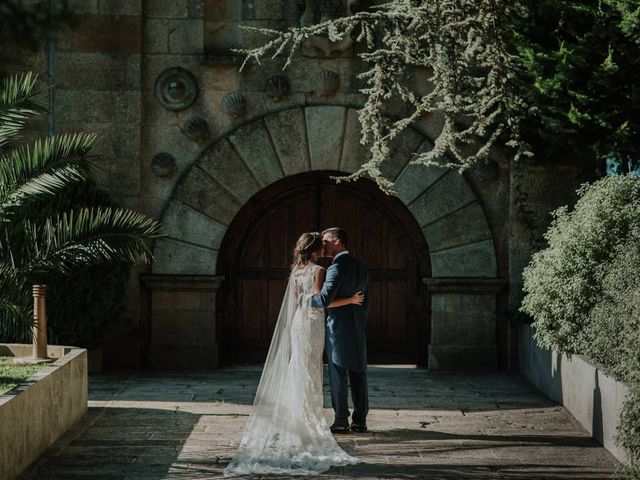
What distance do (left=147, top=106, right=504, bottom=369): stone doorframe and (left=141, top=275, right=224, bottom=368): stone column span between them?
0.02 meters

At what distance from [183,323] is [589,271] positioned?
4.97 meters

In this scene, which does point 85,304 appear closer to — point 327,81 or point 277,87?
point 277,87

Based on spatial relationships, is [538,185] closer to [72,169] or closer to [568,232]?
[568,232]

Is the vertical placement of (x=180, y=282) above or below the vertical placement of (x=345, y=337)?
above

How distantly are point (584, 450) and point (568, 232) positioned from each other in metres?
2.66

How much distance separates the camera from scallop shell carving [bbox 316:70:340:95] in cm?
1302

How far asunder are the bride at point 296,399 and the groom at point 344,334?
3.9 inches

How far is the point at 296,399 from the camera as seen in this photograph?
879 centimetres

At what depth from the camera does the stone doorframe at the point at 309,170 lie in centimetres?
1308

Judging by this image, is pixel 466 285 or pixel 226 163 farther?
pixel 226 163

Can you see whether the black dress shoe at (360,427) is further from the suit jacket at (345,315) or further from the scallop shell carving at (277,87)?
the scallop shell carving at (277,87)

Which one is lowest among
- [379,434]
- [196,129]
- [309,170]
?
[379,434]

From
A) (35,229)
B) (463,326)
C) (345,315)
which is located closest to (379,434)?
(345,315)

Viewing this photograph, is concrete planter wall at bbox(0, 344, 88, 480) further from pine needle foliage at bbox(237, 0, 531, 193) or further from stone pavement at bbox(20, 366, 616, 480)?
pine needle foliage at bbox(237, 0, 531, 193)
